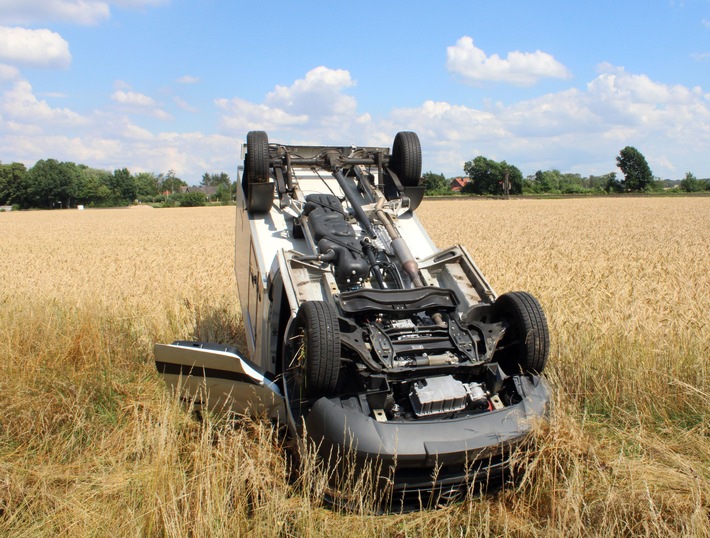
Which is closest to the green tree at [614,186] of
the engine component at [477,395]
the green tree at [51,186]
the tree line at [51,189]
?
the tree line at [51,189]

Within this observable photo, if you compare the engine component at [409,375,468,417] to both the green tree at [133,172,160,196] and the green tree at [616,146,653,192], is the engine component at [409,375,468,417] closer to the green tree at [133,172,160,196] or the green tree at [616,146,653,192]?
the green tree at [616,146,653,192]

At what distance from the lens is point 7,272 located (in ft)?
32.4

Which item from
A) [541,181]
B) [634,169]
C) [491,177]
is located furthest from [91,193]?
[634,169]

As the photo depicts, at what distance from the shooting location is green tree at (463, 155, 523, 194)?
66000mm

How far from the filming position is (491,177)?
2648 inches

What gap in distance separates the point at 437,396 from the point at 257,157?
3.09 m

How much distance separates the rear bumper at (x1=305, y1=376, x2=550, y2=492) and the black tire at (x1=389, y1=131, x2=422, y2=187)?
126 inches

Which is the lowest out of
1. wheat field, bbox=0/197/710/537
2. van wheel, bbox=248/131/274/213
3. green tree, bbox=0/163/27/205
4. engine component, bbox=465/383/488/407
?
wheat field, bbox=0/197/710/537

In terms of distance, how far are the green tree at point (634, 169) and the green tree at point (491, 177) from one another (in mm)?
20592

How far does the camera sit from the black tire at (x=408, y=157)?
19.1ft

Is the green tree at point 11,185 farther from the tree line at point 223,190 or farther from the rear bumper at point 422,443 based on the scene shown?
the rear bumper at point 422,443

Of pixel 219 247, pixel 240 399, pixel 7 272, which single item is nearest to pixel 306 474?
pixel 240 399

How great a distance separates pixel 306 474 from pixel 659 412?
8.46 feet

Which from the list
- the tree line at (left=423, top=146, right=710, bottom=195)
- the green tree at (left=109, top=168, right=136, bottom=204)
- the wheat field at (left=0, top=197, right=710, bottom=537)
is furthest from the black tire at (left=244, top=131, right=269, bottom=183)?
the green tree at (left=109, top=168, right=136, bottom=204)
